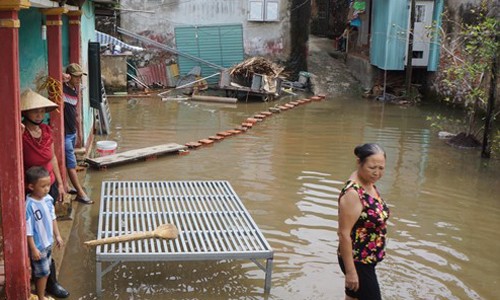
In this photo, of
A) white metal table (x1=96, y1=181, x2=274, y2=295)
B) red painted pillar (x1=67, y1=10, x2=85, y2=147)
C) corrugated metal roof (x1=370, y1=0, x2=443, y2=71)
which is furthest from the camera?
corrugated metal roof (x1=370, y1=0, x2=443, y2=71)

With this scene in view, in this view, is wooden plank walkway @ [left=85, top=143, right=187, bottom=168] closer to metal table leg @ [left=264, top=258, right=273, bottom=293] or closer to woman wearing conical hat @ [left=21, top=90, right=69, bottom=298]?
woman wearing conical hat @ [left=21, top=90, right=69, bottom=298]

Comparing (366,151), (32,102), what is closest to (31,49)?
(32,102)

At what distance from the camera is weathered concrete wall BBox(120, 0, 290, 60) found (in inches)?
814

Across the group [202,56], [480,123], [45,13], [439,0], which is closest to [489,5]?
[480,123]

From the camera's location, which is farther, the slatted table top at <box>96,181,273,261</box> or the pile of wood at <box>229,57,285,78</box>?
the pile of wood at <box>229,57,285,78</box>

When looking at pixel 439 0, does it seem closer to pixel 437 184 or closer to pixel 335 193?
pixel 437 184

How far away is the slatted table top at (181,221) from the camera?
17.1ft

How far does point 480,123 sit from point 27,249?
12.4 metres

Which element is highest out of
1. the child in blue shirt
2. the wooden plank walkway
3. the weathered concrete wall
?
the weathered concrete wall

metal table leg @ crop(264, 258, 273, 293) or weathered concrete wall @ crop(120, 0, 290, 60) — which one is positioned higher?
weathered concrete wall @ crop(120, 0, 290, 60)

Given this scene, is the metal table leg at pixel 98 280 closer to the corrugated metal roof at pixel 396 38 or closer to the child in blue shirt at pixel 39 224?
the child in blue shirt at pixel 39 224

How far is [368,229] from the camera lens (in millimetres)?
3934

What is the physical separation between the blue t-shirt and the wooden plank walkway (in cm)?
464

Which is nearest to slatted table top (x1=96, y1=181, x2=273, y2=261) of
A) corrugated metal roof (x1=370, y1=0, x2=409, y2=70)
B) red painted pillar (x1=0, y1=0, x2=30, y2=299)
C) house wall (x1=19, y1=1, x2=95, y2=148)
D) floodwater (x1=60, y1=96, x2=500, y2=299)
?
floodwater (x1=60, y1=96, x2=500, y2=299)
